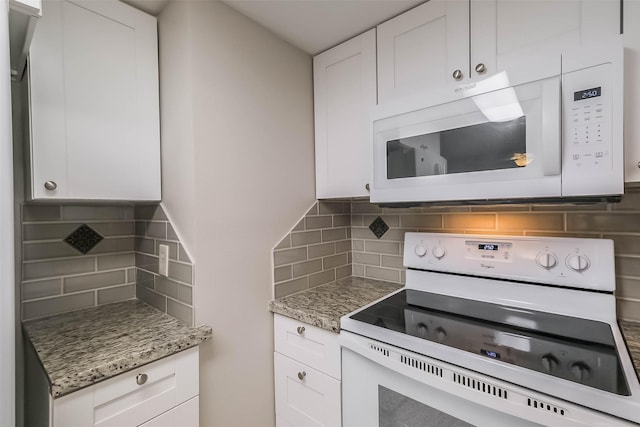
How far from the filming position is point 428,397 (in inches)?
35.8

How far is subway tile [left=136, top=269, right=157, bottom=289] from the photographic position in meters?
1.38

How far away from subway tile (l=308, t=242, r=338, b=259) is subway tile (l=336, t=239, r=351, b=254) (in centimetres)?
3

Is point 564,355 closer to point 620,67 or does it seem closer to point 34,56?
point 620,67

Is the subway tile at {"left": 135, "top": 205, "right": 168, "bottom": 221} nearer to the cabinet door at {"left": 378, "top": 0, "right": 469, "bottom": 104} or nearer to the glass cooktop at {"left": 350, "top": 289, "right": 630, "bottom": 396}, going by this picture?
the glass cooktop at {"left": 350, "top": 289, "right": 630, "bottom": 396}

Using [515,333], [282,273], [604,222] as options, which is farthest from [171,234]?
[604,222]

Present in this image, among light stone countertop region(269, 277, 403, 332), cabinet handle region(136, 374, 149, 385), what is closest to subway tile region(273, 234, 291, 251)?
light stone countertop region(269, 277, 403, 332)

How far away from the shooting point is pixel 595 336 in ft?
3.02

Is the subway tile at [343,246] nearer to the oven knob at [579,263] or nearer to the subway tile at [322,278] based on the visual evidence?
the subway tile at [322,278]

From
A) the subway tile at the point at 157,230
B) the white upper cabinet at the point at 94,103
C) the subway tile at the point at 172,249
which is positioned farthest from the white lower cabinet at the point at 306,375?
the white upper cabinet at the point at 94,103

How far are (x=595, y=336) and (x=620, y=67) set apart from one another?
2.57 ft

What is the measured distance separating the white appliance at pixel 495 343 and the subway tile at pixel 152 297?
799mm

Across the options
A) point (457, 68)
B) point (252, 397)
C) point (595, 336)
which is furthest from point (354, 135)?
point (252, 397)

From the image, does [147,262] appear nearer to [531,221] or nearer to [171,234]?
[171,234]

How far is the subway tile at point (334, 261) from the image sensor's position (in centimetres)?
169
